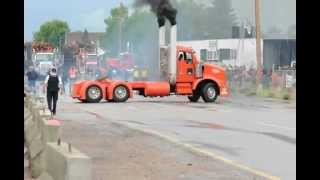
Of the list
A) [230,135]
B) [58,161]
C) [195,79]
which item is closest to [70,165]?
[58,161]

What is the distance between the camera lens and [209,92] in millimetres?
26875

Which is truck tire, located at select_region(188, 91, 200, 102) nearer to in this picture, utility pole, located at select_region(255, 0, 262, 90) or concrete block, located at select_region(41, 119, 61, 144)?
utility pole, located at select_region(255, 0, 262, 90)

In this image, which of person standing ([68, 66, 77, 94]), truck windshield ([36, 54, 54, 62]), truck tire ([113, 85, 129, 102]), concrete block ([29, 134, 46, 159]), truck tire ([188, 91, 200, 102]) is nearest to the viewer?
concrete block ([29, 134, 46, 159])

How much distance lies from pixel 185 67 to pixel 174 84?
82 cm

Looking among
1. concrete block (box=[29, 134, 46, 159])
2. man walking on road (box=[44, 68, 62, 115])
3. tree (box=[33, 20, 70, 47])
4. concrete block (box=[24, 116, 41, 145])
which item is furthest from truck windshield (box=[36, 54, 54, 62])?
tree (box=[33, 20, 70, 47])

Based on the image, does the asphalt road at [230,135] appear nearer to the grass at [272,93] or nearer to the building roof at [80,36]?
the grass at [272,93]

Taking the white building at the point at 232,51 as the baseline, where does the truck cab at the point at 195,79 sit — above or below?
below

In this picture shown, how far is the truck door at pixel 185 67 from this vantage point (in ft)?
87.8

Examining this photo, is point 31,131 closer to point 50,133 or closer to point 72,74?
point 50,133

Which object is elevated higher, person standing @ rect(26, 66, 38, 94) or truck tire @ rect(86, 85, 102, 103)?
person standing @ rect(26, 66, 38, 94)

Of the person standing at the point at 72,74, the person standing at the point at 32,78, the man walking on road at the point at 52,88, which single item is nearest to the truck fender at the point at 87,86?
the person standing at the point at 32,78

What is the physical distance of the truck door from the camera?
26.8 m
